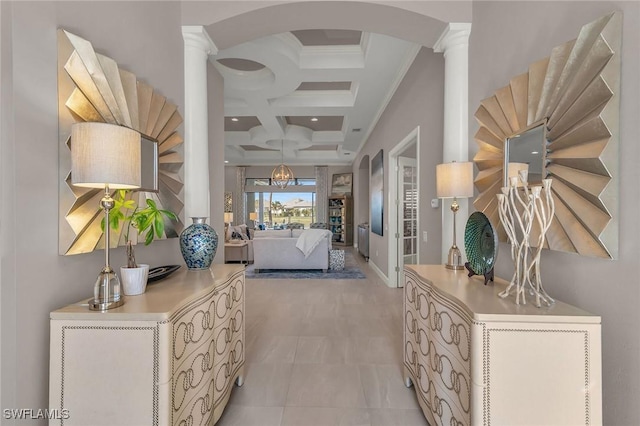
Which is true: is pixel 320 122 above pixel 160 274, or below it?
above

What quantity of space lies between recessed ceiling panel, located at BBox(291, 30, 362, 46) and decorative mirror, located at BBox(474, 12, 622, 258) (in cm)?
224

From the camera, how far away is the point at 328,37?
3396 mm

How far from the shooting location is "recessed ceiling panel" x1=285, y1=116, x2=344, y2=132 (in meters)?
6.45

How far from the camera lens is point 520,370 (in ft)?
3.74

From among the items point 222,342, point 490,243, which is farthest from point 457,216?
point 222,342


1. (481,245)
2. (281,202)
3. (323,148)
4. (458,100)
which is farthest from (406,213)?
(281,202)

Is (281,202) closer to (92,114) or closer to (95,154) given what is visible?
(92,114)

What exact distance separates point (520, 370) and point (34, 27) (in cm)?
242

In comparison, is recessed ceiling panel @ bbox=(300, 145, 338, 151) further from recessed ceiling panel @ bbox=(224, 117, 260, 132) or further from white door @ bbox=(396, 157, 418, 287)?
white door @ bbox=(396, 157, 418, 287)

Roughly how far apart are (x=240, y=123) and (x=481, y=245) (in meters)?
6.27

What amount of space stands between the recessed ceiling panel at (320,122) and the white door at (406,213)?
7.40 ft

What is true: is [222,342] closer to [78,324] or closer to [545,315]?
[78,324]

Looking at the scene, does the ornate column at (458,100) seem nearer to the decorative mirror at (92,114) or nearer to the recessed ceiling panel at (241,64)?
the decorative mirror at (92,114)

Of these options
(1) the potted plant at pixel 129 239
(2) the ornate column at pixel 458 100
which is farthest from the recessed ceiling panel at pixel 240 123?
(1) the potted plant at pixel 129 239
